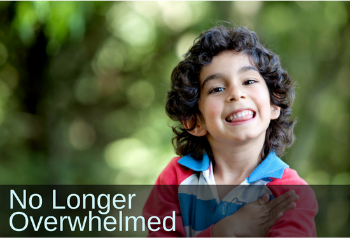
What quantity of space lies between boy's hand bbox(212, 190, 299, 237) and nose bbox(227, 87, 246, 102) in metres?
0.24

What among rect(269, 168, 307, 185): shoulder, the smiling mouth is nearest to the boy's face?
the smiling mouth

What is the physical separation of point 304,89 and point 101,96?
A: 4.62 ft

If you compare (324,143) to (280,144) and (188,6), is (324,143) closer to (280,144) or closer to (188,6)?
(188,6)

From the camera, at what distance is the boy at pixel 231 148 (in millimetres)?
714

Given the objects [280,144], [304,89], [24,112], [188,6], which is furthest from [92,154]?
[280,144]

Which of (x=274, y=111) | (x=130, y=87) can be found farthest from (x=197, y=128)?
(x=130, y=87)

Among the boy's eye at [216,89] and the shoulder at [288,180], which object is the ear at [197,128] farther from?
the shoulder at [288,180]

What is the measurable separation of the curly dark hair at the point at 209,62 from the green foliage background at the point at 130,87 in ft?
3.06

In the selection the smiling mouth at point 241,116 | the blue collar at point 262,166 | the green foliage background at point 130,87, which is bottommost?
the blue collar at point 262,166

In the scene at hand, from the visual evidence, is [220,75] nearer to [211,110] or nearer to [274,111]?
[211,110]

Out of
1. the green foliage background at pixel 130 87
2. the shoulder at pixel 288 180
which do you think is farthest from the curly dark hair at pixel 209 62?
the green foliage background at pixel 130 87

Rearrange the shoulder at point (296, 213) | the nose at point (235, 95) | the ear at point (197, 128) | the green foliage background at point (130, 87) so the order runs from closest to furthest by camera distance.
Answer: the shoulder at point (296, 213) < the nose at point (235, 95) < the ear at point (197, 128) < the green foliage background at point (130, 87)

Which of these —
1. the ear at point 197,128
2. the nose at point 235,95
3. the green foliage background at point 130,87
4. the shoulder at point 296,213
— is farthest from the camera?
the green foliage background at point 130,87

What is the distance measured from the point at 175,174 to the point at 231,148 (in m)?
0.17
